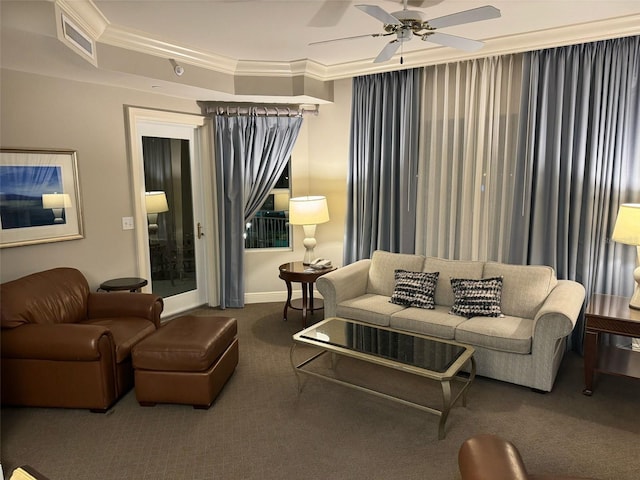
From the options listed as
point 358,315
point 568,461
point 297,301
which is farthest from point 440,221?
point 568,461

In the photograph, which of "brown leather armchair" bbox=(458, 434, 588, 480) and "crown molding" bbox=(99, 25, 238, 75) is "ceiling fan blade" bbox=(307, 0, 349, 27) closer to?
"crown molding" bbox=(99, 25, 238, 75)

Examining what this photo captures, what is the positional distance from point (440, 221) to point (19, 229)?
149 inches

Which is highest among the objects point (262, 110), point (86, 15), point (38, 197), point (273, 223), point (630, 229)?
point (86, 15)

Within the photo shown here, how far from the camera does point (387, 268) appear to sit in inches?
172

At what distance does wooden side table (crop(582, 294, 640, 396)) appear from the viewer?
305 centimetres

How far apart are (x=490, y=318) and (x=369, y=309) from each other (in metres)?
0.99

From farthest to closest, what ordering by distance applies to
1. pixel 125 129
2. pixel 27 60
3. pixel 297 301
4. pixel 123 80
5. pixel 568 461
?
1. pixel 297 301
2. pixel 125 129
3. pixel 123 80
4. pixel 27 60
5. pixel 568 461

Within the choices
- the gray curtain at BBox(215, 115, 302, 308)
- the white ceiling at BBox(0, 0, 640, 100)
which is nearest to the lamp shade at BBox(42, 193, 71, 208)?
the white ceiling at BBox(0, 0, 640, 100)

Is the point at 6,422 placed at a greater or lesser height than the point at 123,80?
lesser

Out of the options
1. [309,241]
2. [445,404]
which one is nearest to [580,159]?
[445,404]

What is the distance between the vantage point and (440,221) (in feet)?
15.0

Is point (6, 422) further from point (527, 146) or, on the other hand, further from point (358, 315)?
point (527, 146)

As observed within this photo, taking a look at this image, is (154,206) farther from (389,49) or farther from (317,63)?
(389,49)

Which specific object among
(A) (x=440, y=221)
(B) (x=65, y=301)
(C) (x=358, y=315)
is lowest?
(C) (x=358, y=315)
